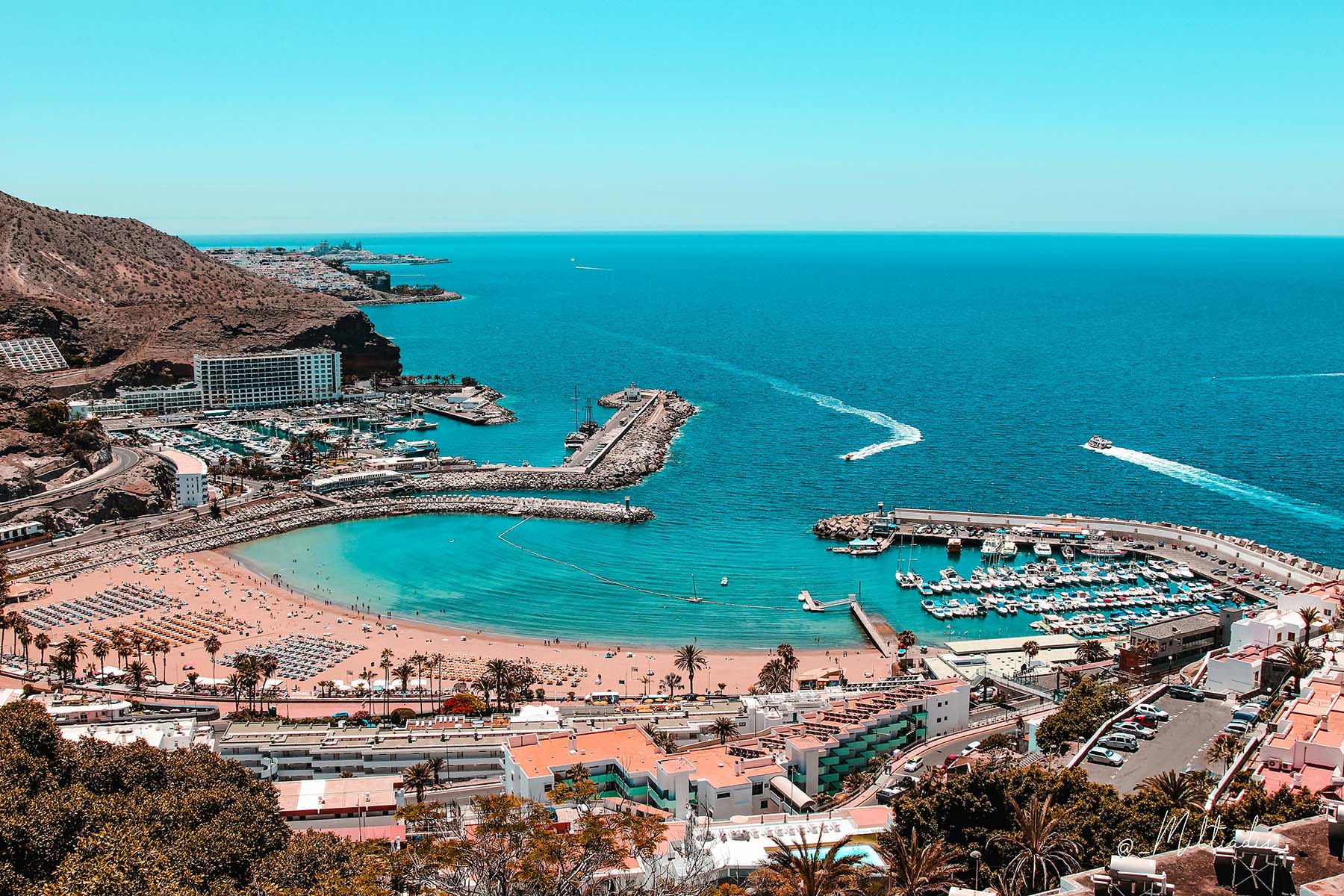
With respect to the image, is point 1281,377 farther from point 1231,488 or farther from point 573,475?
point 573,475

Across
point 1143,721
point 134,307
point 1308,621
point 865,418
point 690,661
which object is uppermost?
point 134,307

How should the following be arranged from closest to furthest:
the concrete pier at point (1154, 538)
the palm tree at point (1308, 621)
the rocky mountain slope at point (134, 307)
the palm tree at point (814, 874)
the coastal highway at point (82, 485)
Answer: the palm tree at point (814, 874)
the palm tree at point (1308, 621)
the concrete pier at point (1154, 538)
the coastal highway at point (82, 485)
the rocky mountain slope at point (134, 307)

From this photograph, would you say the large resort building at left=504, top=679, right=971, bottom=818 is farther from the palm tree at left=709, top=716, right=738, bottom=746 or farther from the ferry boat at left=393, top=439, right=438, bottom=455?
the ferry boat at left=393, top=439, right=438, bottom=455

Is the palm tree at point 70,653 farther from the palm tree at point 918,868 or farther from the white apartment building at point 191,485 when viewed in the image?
the palm tree at point 918,868

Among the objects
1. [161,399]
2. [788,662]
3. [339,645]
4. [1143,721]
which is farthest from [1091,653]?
[161,399]

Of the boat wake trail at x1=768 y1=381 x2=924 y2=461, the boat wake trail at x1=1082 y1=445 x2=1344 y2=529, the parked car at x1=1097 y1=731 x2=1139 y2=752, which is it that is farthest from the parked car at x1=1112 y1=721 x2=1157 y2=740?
the boat wake trail at x1=768 y1=381 x2=924 y2=461

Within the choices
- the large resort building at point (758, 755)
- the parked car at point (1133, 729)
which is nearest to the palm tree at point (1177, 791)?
the parked car at point (1133, 729)
